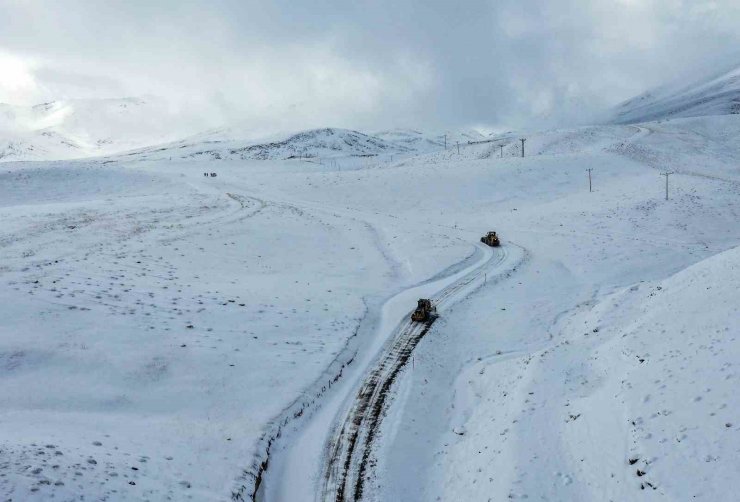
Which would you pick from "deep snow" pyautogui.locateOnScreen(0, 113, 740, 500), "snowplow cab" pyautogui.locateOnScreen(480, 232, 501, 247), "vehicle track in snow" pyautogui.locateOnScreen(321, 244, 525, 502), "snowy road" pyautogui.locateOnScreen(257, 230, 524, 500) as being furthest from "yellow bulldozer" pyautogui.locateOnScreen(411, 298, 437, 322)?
"snowplow cab" pyautogui.locateOnScreen(480, 232, 501, 247)

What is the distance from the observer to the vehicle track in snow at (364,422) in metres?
13.0

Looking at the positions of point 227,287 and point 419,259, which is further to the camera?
point 419,259

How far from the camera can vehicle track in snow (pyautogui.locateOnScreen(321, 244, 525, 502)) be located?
42.8 feet

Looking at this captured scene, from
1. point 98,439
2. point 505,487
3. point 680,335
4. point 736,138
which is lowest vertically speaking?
point 505,487

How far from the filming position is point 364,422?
1569 cm

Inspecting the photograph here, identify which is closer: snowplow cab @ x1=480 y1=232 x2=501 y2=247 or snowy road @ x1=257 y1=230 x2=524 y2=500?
snowy road @ x1=257 y1=230 x2=524 y2=500

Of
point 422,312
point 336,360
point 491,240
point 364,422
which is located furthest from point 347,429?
point 491,240

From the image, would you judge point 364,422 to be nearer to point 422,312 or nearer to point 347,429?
point 347,429

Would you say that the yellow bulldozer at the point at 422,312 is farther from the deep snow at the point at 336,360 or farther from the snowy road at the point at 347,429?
the deep snow at the point at 336,360

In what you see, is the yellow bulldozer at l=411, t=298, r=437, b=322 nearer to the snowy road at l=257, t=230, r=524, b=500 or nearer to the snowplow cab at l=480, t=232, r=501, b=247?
the snowy road at l=257, t=230, r=524, b=500

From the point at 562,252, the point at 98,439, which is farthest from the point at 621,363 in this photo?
the point at 562,252

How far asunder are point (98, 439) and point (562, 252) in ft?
108

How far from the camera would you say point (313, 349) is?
800 inches

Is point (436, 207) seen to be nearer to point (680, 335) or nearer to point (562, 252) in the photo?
point (562, 252)
